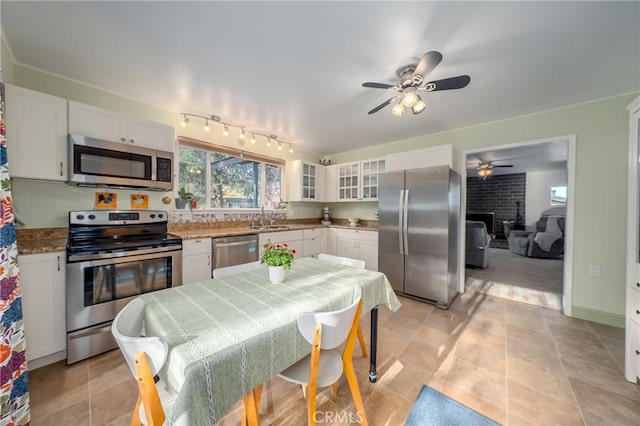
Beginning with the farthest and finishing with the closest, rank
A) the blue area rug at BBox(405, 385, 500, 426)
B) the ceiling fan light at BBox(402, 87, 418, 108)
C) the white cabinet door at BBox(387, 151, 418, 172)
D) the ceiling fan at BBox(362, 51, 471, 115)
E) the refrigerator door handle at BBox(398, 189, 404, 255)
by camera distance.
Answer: the white cabinet door at BBox(387, 151, 418, 172), the refrigerator door handle at BBox(398, 189, 404, 255), the ceiling fan light at BBox(402, 87, 418, 108), the ceiling fan at BBox(362, 51, 471, 115), the blue area rug at BBox(405, 385, 500, 426)

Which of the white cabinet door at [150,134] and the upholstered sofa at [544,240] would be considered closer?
the white cabinet door at [150,134]

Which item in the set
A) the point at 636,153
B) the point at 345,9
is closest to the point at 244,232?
the point at 345,9

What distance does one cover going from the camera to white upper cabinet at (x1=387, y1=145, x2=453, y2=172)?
3.31m

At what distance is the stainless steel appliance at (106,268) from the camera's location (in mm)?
1869

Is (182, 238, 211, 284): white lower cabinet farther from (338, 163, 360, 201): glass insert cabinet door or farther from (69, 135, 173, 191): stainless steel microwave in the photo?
(338, 163, 360, 201): glass insert cabinet door

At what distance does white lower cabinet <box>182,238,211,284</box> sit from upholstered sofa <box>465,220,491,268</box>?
479cm

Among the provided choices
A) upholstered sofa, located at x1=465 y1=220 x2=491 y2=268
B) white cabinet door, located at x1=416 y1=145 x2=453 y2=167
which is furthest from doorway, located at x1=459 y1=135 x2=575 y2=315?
white cabinet door, located at x1=416 y1=145 x2=453 y2=167

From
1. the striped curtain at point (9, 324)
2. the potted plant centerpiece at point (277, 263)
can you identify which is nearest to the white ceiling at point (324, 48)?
the striped curtain at point (9, 324)

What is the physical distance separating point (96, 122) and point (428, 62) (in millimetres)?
2977

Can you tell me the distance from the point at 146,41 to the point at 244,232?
2.11 m

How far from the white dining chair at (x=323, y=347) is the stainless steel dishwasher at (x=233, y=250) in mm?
1956

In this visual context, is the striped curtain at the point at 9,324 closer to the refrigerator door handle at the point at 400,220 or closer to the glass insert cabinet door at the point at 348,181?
the refrigerator door handle at the point at 400,220

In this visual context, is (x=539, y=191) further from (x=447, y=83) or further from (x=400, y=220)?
(x=447, y=83)

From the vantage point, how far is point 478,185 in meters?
7.84
